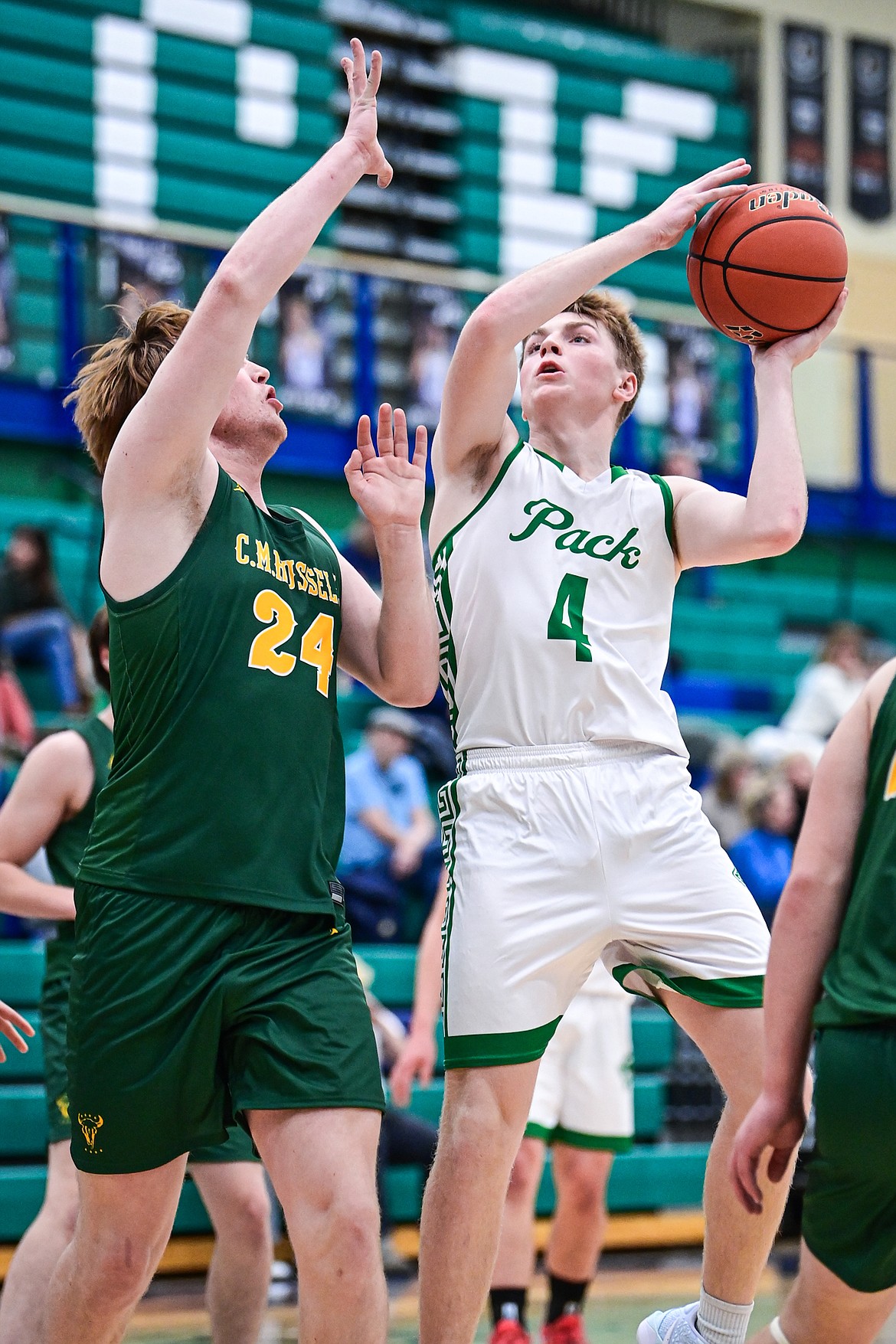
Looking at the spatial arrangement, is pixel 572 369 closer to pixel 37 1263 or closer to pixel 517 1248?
pixel 37 1263

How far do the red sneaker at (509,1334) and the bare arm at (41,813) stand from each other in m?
A: 1.86

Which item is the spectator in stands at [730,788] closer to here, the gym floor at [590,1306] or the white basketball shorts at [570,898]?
the gym floor at [590,1306]

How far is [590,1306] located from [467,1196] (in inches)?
118

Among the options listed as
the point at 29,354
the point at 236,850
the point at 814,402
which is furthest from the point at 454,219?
the point at 236,850

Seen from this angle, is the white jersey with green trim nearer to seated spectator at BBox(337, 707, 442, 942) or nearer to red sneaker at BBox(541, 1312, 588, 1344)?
red sneaker at BBox(541, 1312, 588, 1344)

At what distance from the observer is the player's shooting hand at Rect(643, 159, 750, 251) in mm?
3422

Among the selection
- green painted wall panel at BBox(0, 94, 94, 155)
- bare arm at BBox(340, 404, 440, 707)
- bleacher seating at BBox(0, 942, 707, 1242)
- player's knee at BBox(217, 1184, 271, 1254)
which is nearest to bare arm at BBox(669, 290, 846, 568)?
bare arm at BBox(340, 404, 440, 707)

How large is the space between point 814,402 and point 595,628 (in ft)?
37.3

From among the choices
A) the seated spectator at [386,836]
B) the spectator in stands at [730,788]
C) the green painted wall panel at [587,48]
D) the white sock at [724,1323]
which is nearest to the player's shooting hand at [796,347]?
the white sock at [724,1323]

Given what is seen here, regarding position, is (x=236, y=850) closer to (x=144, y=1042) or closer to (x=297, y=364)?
(x=144, y=1042)

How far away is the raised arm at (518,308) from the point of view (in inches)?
135

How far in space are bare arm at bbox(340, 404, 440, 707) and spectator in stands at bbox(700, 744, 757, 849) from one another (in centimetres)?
543

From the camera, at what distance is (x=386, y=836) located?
785 cm

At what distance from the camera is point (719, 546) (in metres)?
3.65
